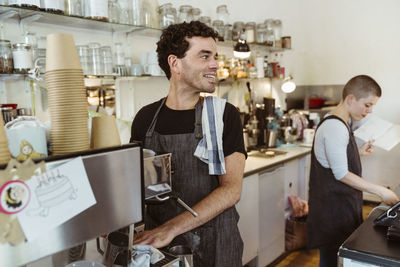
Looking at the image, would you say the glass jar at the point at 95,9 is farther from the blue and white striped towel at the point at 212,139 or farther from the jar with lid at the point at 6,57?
the blue and white striped towel at the point at 212,139

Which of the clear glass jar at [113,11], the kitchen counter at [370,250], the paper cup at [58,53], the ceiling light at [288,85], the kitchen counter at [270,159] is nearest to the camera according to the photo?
the paper cup at [58,53]

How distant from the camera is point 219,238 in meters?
1.49

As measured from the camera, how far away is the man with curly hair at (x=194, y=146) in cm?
147

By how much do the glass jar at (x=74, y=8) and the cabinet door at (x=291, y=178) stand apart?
2.32 meters

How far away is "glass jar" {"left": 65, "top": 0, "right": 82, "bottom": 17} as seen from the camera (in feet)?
6.86

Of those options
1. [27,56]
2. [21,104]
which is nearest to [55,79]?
[27,56]

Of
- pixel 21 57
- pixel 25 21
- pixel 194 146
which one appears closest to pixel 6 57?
pixel 21 57

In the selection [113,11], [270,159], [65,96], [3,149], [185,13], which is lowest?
[270,159]

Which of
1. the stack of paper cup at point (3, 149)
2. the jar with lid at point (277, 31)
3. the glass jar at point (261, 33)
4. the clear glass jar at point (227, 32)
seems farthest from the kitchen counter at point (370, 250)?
the jar with lid at point (277, 31)

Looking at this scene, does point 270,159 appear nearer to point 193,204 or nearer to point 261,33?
point 261,33

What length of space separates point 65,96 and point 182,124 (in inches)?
31.7

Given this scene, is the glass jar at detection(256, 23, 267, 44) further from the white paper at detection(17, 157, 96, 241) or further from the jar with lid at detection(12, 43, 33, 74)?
the white paper at detection(17, 157, 96, 241)

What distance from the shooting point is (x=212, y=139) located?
4.73 ft

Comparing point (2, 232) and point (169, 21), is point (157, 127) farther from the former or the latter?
point (169, 21)
